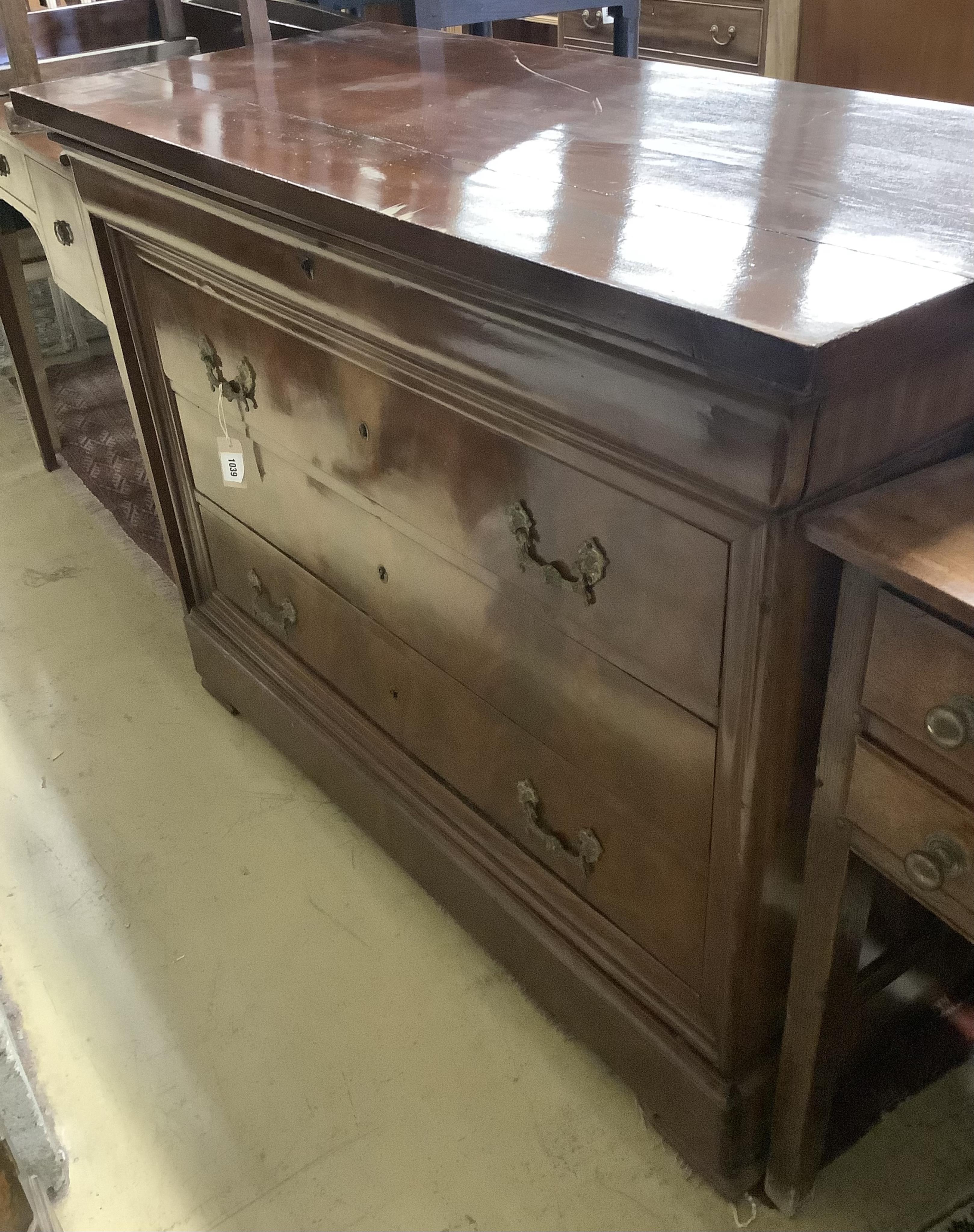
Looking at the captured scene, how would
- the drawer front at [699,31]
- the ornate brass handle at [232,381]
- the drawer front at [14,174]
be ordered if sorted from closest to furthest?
the ornate brass handle at [232,381]
the drawer front at [14,174]
the drawer front at [699,31]

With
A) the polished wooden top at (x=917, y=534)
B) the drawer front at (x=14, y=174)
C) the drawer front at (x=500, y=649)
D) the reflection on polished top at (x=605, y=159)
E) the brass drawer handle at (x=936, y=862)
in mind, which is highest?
the reflection on polished top at (x=605, y=159)

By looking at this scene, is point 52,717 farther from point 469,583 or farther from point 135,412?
point 469,583

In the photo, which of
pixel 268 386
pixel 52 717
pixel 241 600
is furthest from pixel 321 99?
pixel 52 717

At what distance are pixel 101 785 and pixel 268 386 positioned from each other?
0.77 metres

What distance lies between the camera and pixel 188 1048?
129cm

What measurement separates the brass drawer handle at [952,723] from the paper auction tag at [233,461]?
1.01 meters

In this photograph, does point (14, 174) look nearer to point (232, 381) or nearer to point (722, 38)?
point (232, 381)

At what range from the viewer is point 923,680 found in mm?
701

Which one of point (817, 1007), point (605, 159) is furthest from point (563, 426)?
point (817, 1007)

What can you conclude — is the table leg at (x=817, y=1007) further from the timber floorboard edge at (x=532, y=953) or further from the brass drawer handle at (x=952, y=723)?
the brass drawer handle at (x=952, y=723)

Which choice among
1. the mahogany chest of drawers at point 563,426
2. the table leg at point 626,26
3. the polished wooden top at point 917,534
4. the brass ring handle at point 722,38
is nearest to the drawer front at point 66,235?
the mahogany chest of drawers at point 563,426

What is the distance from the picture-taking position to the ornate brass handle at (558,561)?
903 millimetres

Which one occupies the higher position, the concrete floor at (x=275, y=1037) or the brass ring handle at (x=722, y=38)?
the brass ring handle at (x=722, y=38)

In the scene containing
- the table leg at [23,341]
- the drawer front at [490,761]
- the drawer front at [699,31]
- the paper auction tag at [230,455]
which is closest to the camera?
the drawer front at [490,761]
